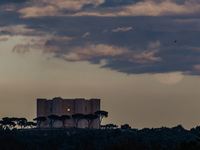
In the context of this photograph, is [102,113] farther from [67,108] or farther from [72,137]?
[72,137]

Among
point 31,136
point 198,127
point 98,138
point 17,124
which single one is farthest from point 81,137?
point 198,127

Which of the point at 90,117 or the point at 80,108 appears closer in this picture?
the point at 90,117

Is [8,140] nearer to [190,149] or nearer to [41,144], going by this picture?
[41,144]

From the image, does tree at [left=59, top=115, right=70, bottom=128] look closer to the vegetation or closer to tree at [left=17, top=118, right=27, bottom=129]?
the vegetation

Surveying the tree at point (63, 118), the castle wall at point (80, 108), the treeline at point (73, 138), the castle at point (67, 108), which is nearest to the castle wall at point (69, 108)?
the castle at point (67, 108)

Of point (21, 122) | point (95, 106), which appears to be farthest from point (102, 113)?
point (21, 122)

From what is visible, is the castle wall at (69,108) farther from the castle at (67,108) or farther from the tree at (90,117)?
the tree at (90,117)

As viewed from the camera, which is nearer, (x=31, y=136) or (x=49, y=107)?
(x=31, y=136)

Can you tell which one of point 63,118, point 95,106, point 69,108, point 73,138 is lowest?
point 73,138

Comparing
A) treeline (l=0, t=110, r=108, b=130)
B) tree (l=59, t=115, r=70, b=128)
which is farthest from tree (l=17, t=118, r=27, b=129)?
tree (l=59, t=115, r=70, b=128)
